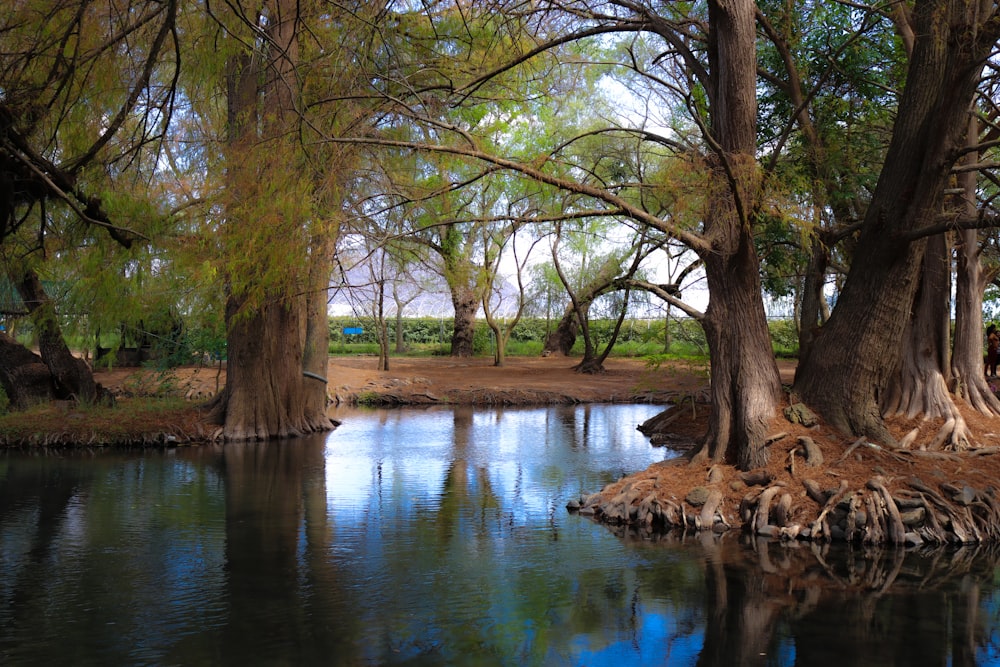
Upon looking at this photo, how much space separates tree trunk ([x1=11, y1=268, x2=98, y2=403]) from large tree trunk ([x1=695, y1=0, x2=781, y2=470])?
35.1ft

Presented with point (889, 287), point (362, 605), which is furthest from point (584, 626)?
point (889, 287)

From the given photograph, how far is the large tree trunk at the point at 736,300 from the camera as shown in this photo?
10078 millimetres

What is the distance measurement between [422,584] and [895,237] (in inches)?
239

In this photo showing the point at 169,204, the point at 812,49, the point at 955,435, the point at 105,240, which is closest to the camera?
the point at 105,240

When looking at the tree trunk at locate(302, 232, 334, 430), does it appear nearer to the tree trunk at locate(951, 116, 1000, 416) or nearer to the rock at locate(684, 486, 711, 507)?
the rock at locate(684, 486, 711, 507)

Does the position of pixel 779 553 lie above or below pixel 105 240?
below

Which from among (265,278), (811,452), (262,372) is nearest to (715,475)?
(811,452)

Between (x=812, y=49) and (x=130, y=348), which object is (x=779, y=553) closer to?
(x=812, y=49)

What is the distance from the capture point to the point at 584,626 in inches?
252

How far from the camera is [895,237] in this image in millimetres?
9664

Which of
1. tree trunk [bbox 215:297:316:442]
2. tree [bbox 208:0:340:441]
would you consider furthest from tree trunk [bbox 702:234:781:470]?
tree trunk [bbox 215:297:316:442]

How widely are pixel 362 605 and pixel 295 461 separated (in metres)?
6.95

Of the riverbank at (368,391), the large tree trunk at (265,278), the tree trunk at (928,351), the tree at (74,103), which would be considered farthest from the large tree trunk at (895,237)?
the tree at (74,103)

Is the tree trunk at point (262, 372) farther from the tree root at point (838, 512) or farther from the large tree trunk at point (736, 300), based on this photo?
the tree root at point (838, 512)
